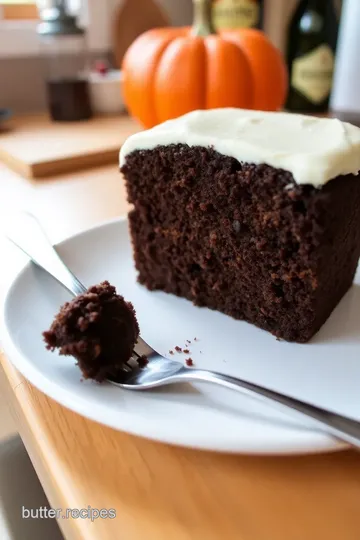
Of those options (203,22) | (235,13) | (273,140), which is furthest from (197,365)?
(235,13)

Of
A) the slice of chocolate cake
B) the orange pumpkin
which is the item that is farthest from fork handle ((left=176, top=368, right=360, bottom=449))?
the orange pumpkin

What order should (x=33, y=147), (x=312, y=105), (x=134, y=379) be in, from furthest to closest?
1. (x=312, y=105)
2. (x=33, y=147)
3. (x=134, y=379)

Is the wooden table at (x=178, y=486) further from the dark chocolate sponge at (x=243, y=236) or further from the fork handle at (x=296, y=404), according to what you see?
the dark chocolate sponge at (x=243, y=236)

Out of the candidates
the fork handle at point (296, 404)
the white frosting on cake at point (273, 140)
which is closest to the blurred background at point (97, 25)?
the white frosting on cake at point (273, 140)

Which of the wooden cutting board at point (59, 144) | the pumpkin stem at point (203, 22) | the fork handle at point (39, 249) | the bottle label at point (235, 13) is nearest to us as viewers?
the fork handle at point (39, 249)

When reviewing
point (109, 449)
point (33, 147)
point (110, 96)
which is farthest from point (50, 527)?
point (110, 96)

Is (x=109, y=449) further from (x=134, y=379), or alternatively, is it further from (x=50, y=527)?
(x=50, y=527)

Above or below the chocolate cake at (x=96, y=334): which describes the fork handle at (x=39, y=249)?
below
